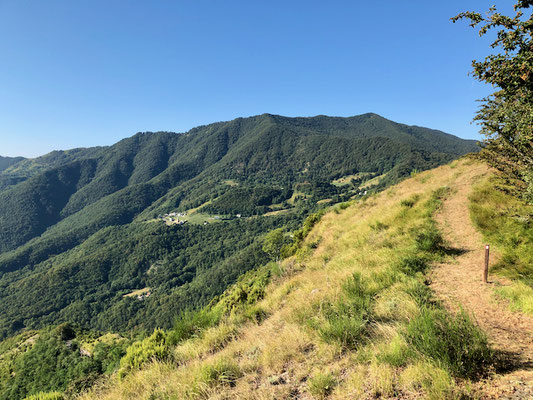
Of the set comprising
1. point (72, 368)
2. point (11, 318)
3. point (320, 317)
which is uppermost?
point (320, 317)

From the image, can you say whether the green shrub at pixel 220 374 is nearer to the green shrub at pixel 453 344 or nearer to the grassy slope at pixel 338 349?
the grassy slope at pixel 338 349

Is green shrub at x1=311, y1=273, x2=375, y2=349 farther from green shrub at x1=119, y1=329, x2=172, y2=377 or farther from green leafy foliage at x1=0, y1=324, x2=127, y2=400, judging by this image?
green leafy foliage at x1=0, y1=324, x2=127, y2=400

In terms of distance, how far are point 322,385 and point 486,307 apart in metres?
4.37

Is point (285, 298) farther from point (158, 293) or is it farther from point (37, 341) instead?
point (158, 293)

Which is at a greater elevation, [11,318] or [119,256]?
[119,256]

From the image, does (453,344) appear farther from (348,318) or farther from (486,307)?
(486,307)

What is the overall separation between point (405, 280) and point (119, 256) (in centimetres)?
23068

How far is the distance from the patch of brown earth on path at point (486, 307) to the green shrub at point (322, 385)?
176 centimetres

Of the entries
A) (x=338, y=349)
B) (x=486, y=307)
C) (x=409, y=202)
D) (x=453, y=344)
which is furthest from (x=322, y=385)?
(x=409, y=202)

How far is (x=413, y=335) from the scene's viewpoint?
145 inches

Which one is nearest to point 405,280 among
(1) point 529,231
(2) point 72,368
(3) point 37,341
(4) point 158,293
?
(1) point 529,231

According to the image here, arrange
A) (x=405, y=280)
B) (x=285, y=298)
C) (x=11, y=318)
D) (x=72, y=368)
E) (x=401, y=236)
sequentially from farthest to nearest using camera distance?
(x=11, y=318)
(x=72, y=368)
(x=401, y=236)
(x=285, y=298)
(x=405, y=280)

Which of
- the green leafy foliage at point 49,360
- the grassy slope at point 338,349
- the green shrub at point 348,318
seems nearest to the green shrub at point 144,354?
the grassy slope at point 338,349

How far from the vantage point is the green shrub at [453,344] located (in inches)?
119
